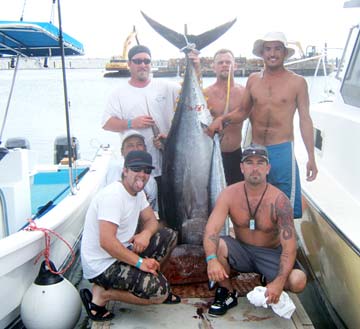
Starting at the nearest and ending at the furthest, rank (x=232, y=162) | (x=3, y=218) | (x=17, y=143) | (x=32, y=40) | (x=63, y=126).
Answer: (x=3, y=218), (x=232, y=162), (x=32, y=40), (x=17, y=143), (x=63, y=126)

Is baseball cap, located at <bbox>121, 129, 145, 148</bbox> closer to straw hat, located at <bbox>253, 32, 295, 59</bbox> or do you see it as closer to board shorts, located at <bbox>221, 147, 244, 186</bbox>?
board shorts, located at <bbox>221, 147, 244, 186</bbox>

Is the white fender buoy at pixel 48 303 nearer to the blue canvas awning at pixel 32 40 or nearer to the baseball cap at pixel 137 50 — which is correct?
the baseball cap at pixel 137 50

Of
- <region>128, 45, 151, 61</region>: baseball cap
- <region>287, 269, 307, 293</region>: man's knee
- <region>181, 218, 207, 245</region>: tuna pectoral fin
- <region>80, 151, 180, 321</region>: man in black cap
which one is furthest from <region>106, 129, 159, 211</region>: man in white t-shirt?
<region>287, 269, 307, 293</region>: man's knee

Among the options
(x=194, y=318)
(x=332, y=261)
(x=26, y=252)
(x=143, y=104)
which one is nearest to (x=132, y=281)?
(x=194, y=318)

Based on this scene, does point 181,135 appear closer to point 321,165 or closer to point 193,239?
point 193,239

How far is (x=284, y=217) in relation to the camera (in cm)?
316

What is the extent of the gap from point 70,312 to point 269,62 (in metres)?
2.10

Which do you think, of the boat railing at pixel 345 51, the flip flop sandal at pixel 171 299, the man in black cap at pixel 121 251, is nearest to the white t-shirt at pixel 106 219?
the man in black cap at pixel 121 251

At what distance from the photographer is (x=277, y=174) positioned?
361 cm

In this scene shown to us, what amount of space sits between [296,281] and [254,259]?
1.04 feet

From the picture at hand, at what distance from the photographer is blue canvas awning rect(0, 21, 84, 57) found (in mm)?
3957

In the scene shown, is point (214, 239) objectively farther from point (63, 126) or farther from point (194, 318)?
point (63, 126)

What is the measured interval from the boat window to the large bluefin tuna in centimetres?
102

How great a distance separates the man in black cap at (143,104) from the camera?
3.79 meters
